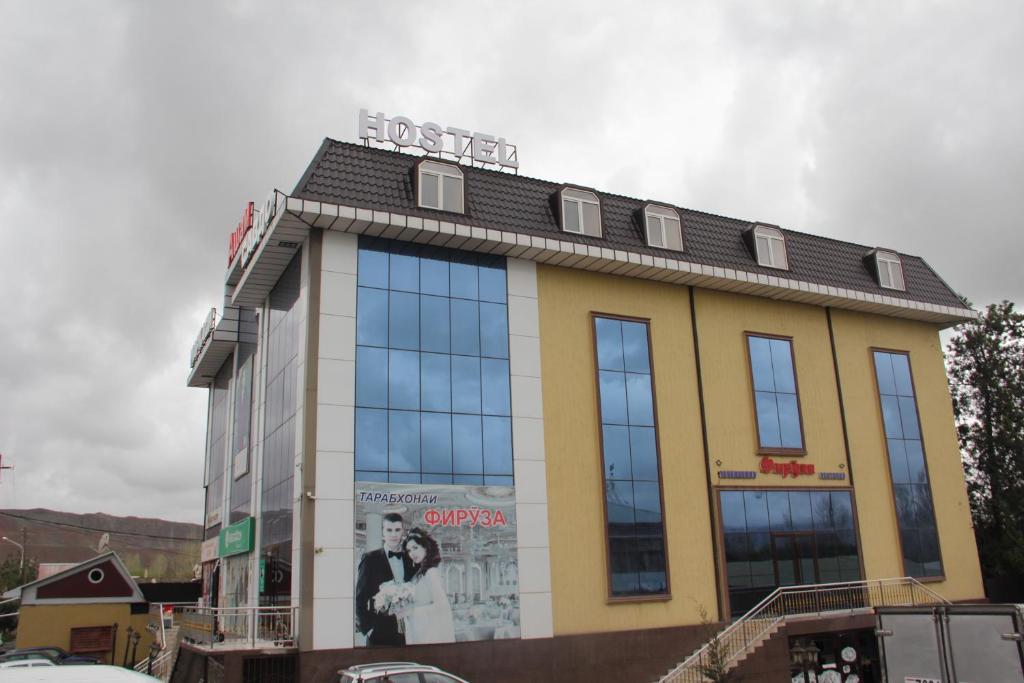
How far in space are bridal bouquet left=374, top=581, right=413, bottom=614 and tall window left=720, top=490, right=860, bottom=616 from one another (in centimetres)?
993

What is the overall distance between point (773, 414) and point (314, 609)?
51.5 ft

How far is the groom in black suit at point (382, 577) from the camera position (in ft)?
63.2

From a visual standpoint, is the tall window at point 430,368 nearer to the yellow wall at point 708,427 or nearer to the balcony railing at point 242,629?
the yellow wall at point 708,427

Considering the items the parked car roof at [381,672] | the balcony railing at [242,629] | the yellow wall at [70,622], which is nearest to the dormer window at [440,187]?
the balcony railing at [242,629]

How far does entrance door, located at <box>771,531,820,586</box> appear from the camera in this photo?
83.1ft

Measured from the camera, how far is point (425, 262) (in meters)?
22.7

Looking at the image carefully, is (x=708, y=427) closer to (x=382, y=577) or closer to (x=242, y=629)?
(x=382, y=577)

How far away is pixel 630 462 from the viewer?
23859 millimetres

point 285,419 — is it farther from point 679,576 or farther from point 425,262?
point 679,576

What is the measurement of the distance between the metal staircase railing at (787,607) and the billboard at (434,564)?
5.10 m

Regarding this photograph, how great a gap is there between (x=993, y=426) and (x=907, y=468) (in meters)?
9.52

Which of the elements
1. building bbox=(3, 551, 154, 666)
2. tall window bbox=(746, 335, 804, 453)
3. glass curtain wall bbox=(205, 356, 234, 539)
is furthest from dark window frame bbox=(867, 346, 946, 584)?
building bbox=(3, 551, 154, 666)

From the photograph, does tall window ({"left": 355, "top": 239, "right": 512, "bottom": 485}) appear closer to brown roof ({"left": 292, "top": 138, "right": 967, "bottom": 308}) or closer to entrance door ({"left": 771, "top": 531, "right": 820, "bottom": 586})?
brown roof ({"left": 292, "top": 138, "right": 967, "bottom": 308})

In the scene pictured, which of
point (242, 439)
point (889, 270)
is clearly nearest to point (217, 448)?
point (242, 439)
